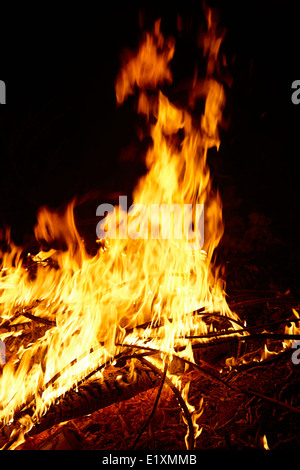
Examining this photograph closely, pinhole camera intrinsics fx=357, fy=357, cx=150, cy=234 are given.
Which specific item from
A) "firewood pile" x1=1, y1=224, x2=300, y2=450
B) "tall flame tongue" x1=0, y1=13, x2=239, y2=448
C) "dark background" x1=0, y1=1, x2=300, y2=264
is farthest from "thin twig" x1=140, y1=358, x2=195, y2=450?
"dark background" x1=0, y1=1, x2=300, y2=264

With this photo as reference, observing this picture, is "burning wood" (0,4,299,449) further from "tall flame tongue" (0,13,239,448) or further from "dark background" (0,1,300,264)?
"dark background" (0,1,300,264)

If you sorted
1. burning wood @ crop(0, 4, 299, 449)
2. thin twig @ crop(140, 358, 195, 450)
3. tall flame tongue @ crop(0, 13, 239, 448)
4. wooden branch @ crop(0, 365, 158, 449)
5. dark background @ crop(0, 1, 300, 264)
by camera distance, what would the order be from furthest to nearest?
dark background @ crop(0, 1, 300, 264), tall flame tongue @ crop(0, 13, 239, 448), burning wood @ crop(0, 4, 299, 449), wooden branch @ crop(0, 365, 158, 449), thin twig @ crop(140, 358, 195, 450)

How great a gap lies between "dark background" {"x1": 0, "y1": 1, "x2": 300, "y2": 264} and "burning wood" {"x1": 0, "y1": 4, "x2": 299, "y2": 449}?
0.59 ft

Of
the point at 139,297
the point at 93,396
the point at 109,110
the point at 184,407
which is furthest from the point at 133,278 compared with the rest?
the point at 109,110

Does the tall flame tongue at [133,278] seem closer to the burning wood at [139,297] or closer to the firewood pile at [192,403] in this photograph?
the burning wood at [139,297]

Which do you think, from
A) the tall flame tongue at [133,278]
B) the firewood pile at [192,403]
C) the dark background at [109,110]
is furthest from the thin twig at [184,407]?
the dark background at [109,110]

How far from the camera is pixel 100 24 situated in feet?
13.2

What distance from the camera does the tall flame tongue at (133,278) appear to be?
8.11 ft

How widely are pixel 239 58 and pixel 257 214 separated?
178cm

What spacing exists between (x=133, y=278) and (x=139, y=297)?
0.24m

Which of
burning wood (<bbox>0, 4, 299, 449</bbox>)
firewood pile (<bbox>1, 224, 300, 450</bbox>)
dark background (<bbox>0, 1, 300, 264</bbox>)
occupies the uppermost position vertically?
dark background (<bbox>0, 1, 300, 264</bbox>)

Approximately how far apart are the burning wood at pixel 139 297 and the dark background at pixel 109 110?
0.59 feet

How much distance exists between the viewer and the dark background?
393 centimetres

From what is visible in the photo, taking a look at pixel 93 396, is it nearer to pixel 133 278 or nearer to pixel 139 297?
pixel 139 297
